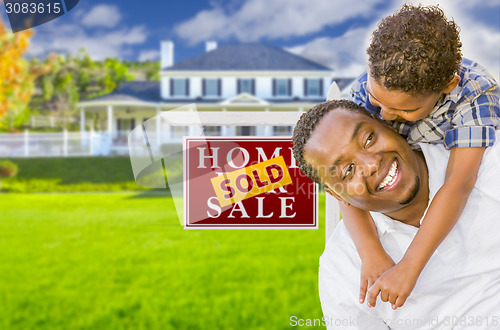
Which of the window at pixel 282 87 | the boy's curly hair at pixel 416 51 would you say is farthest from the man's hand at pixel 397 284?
the window at pixel 282 87

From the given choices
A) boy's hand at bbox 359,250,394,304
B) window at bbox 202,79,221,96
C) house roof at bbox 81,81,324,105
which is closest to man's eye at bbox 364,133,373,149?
boy's hand at bbox 359,250,394,304

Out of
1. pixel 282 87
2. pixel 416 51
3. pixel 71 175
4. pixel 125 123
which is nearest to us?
pixel 416 51

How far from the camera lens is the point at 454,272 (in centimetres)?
155

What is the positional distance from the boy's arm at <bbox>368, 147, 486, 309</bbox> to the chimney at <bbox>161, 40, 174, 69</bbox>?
2170 centimetres

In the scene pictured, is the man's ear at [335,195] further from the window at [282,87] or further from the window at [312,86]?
the window at [312,86]

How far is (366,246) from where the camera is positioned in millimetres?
1596

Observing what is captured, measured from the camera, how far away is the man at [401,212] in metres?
1.45

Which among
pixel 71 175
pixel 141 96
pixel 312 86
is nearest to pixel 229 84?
pixel 312 86

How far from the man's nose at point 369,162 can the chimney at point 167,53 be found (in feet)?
71.1

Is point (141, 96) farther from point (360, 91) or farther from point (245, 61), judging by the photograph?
point (360, 91)

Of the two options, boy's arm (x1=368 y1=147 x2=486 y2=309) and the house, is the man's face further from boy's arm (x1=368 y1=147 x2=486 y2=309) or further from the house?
the house

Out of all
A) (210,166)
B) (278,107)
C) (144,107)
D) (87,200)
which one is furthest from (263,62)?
(210,166)

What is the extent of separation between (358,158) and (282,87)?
2043 cm

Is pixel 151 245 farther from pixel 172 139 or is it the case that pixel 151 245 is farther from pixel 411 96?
pixel 172 139
